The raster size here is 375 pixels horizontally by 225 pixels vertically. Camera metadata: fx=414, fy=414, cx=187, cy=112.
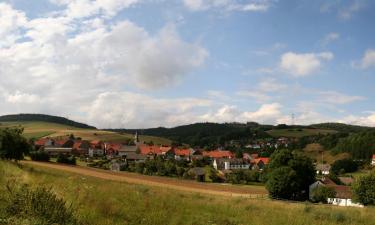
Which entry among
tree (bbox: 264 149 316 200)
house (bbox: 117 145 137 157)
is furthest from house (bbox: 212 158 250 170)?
tree (bbox: 264 149 316 200)

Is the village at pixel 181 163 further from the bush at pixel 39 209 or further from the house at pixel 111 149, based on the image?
the bush at pixel 39 209

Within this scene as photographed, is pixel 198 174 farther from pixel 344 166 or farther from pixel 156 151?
pixel 156 151

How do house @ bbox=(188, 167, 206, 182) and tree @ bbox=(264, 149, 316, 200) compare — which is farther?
house @ bbox=(188, 167, 206, 182)

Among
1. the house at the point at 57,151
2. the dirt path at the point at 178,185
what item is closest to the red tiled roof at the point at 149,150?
the house at the point at 57,151

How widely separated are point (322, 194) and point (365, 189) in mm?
6650

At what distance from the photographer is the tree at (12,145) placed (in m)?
56.7

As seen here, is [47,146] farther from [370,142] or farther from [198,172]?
[370,142]

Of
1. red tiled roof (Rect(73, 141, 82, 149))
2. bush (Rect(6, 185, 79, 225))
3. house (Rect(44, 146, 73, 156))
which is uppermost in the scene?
bush (Rect(6, 185, 79, 225))

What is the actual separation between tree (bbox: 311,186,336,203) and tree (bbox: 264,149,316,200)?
3.04 m

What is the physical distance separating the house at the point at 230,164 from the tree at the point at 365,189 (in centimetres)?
7903

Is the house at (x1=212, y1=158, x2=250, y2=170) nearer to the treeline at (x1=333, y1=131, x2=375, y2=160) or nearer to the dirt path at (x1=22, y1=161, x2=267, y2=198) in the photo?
the treeline at (x1=333, y1=131, x2=375, y2=160)

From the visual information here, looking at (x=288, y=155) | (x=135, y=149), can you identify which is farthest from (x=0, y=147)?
(x=135, y=149)

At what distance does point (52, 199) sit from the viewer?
9.75m

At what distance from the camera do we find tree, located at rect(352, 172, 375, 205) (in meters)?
62.8
